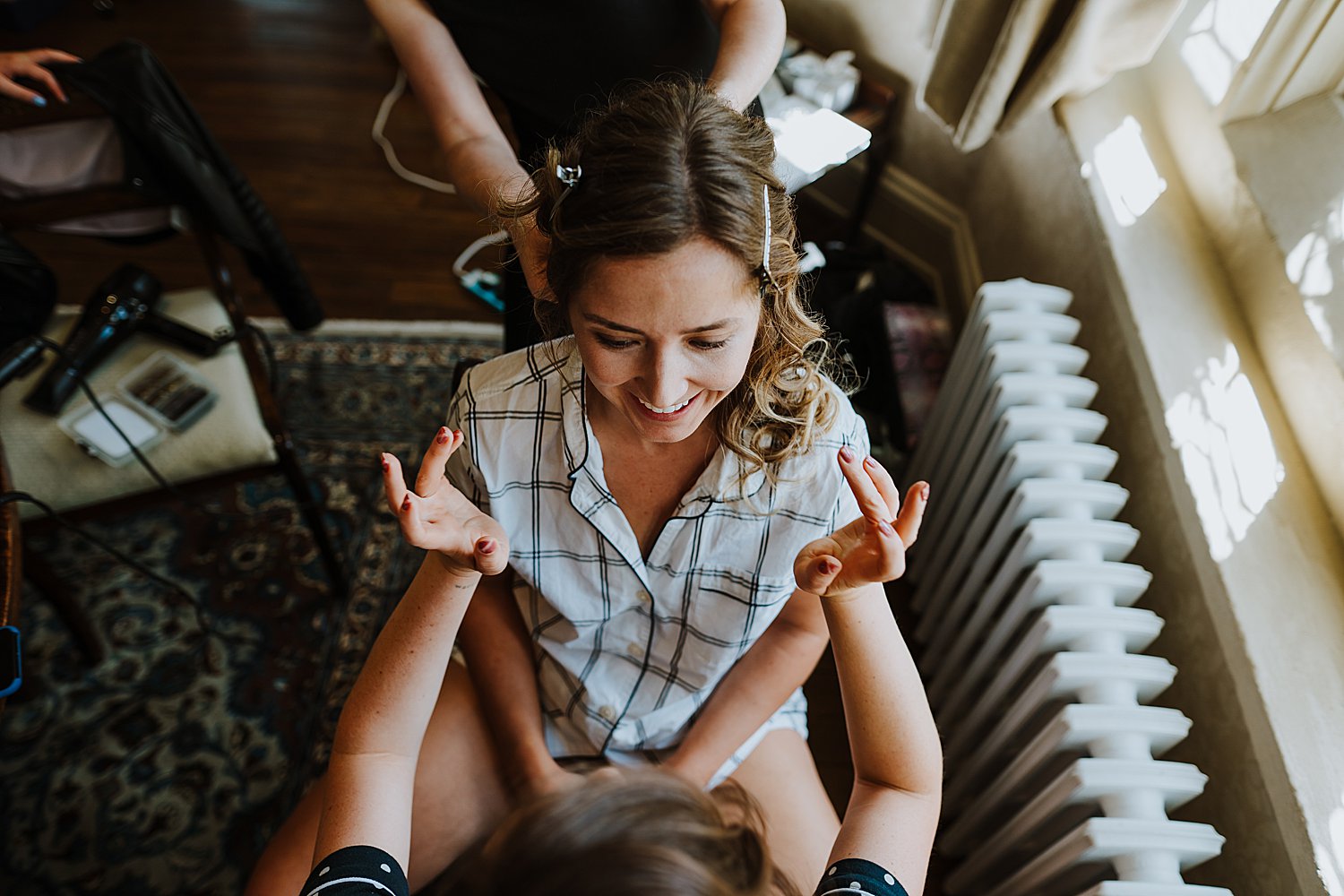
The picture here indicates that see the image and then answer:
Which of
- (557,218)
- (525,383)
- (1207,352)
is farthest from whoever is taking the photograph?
(1207,352)

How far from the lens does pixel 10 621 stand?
1232 mm

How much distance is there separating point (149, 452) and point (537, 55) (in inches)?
39.9

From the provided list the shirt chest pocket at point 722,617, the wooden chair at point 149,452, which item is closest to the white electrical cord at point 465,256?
the wooden chair at point 149,452

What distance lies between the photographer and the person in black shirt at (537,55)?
1346 millimetres

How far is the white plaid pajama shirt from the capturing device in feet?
3.39

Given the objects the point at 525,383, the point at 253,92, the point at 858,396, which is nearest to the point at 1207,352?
the point at 858,396

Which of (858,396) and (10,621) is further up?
(858,396)

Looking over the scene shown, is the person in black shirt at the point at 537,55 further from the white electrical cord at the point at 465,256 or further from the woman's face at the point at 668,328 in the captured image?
the white electrical cord at the point at 465,256

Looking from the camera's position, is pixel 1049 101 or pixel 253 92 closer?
pixel 1049 101

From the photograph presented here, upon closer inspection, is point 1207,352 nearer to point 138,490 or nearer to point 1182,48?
point 1182,48

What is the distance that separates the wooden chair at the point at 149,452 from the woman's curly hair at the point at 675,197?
3.16 feet

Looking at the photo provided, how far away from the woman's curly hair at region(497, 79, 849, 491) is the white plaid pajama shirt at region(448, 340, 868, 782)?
0.12 m

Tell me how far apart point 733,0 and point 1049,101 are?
1.93ft

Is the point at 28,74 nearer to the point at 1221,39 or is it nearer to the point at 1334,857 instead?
the point at 1221,39
